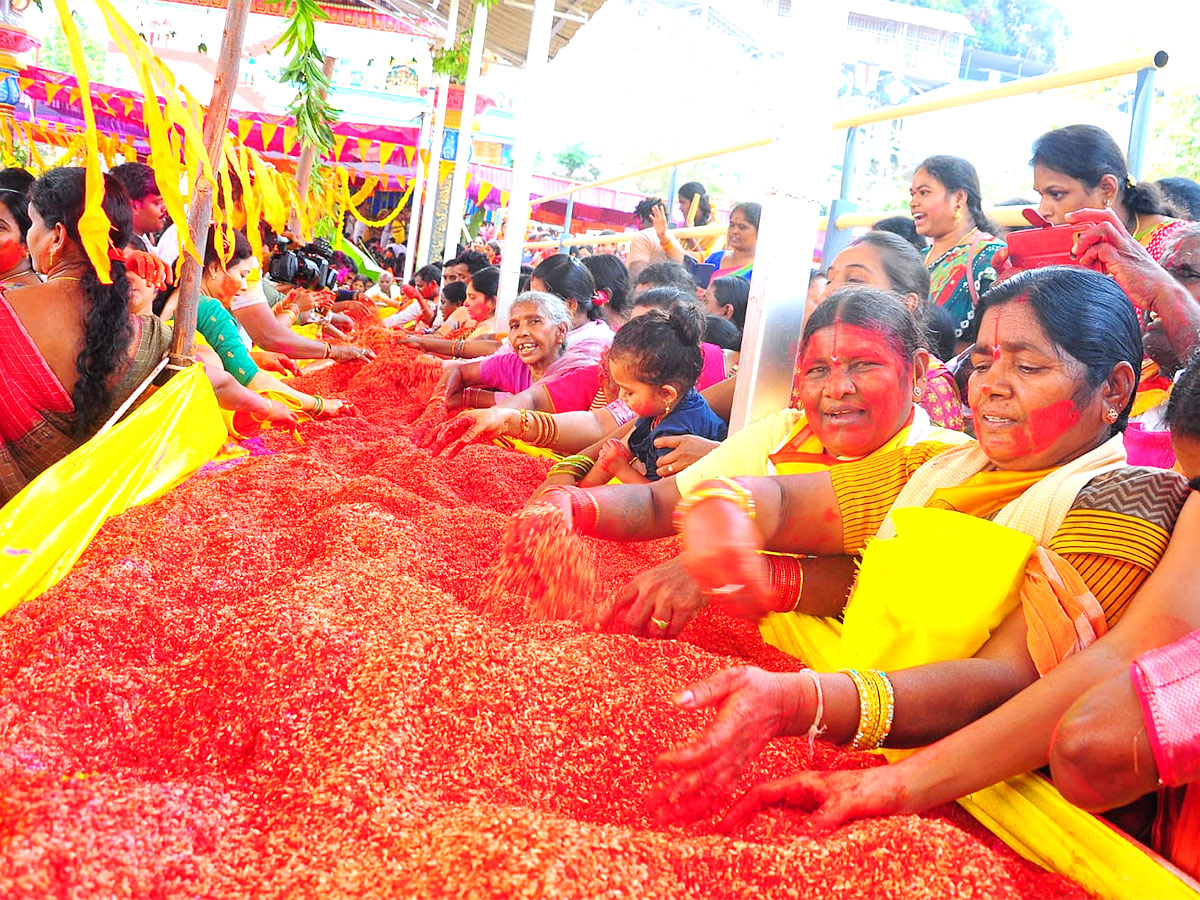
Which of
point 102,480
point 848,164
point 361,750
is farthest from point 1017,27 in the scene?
point 361,750

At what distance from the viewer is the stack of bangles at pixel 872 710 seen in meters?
1.30

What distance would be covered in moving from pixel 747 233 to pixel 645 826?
387 cm

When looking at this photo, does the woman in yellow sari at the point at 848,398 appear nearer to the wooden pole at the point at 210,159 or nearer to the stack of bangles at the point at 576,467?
the stack of bangles at the point at 576,467

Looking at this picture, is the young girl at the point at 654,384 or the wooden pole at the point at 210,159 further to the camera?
the wooden pole at the point at 210,159

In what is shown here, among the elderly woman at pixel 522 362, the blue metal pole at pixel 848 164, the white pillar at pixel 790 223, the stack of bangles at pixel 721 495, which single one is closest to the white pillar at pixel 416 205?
the elderly woman at pixel 522 362

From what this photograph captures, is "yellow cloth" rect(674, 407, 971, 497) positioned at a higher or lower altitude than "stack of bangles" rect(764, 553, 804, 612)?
higher

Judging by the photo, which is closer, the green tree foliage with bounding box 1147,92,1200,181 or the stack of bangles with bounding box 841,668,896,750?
the stack of bangles with bounding box 841,668,896,750

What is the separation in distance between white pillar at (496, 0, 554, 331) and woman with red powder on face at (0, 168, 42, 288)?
275 centimetres

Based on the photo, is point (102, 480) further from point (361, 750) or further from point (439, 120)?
point (439, 120)

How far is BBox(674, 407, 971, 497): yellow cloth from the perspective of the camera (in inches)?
80.0

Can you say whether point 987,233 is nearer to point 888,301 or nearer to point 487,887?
point 888,301

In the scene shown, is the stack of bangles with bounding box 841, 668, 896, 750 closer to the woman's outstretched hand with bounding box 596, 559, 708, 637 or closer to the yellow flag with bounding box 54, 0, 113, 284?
the woman's outstretched hand with bounding box 596, 559, 708, 637

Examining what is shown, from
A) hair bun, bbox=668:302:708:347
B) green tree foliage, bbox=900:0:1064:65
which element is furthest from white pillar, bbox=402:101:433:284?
green tree foliage, bbox=900:0:1064:65

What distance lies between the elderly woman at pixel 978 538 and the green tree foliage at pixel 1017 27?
157 ft
